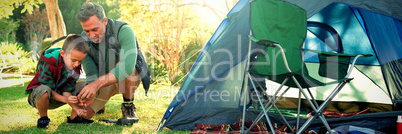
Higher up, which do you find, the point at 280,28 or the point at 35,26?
the point at 35,26

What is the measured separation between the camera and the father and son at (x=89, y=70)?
1.96 m

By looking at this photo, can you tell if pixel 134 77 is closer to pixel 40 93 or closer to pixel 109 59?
pixel 109 59

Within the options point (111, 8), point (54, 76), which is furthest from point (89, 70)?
point (111, 8)

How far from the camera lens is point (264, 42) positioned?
1714 millimetres

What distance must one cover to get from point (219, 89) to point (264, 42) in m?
0.70

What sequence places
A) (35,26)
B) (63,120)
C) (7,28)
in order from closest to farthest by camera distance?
(63,120) < (7,28) < (35,26)

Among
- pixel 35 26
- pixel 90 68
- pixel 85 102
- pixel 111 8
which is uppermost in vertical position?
pixel 111 8

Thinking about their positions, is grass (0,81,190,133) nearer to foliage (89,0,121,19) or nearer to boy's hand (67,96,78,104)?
boy's hand (67,96,78,104)

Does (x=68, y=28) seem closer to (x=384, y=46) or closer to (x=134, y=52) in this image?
(x=134, y=52)

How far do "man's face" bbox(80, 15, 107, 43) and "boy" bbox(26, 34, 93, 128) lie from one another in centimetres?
10

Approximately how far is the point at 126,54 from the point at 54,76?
510 millimetres

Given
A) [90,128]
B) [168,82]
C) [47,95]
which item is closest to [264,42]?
[90,128]

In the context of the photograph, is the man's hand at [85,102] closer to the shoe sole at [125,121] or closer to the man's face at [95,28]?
the shoe sole at [125,121]

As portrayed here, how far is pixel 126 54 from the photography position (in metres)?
2.13
